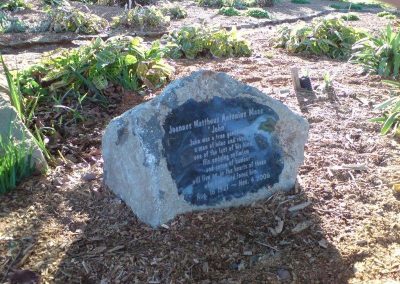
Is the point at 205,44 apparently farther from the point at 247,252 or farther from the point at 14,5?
the point at 14,5

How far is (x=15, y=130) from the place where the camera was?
11.2 feet

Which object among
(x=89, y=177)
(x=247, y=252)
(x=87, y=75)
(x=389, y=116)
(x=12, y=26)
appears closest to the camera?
(x=247, y=252)

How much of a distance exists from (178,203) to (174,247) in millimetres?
271

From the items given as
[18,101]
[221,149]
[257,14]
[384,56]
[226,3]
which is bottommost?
[226,3]

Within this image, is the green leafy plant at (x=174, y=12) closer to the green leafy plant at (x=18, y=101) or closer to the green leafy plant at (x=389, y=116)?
the green leafy plant at (x=18, y=101)

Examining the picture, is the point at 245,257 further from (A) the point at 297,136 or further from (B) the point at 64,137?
(B) the point at 64,137

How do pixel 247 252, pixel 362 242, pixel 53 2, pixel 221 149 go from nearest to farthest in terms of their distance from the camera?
1. pixel 247 252
2. pixel 362 242
3. pixel 221 149
4. pixel 53 2

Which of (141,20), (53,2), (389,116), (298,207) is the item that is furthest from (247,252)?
(53,2)

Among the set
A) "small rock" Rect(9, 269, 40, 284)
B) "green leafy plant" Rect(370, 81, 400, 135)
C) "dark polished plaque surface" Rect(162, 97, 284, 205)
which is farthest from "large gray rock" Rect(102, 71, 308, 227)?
"green leafy plant" Rect(370, 81, 400, 135)

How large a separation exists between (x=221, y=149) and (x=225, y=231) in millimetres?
453

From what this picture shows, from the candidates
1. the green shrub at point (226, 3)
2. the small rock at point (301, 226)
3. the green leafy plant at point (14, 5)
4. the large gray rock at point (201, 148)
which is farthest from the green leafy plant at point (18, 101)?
the green shrub at point (226, 3)

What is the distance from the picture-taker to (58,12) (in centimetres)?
902

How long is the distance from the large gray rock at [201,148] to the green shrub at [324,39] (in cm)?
393

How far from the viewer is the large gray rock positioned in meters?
2.75
